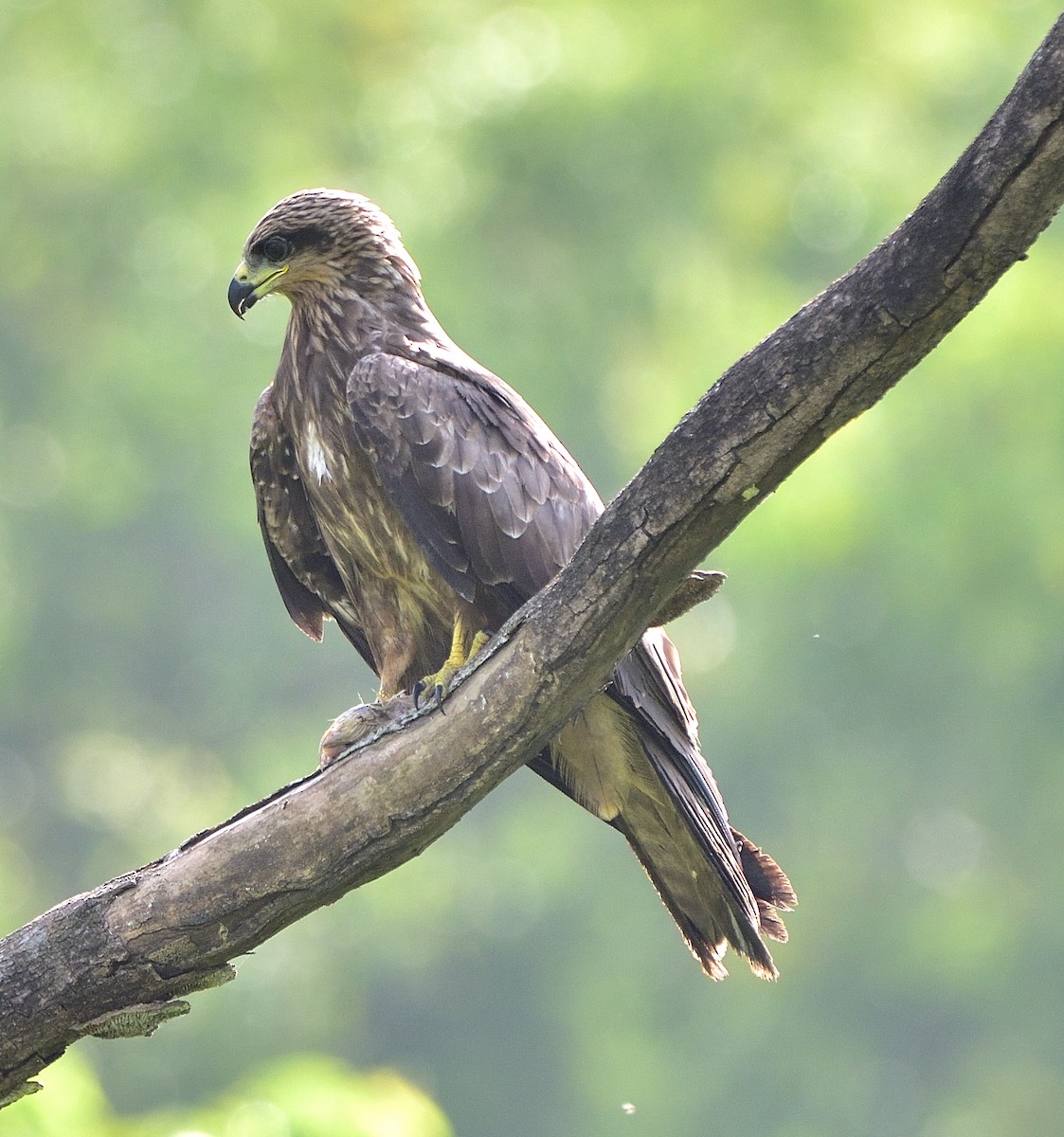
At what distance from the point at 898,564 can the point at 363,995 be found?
202 inches

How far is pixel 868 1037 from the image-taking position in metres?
13.5

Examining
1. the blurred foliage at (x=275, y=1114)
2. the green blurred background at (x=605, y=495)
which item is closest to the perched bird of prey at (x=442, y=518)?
the blurred foliage at (x=275, y=1114)

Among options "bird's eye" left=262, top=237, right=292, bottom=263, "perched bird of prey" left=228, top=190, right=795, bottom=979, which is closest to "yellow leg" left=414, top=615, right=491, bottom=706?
"perched bird of prey" left=228, top=190, right=795, bottom=979

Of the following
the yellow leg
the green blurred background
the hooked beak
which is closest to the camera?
the yellow leg

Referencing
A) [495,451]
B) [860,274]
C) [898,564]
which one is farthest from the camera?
[898,564]

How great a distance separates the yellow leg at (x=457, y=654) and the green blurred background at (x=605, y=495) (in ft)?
25.1

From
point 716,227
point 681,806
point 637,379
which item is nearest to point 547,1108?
point 637,379

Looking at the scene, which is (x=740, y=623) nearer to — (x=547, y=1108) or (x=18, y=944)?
(x=547, y=1108)

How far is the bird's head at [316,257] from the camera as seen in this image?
4992 millimetres

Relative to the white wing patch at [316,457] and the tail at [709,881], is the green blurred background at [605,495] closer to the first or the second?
the white wing patch at [316,457]

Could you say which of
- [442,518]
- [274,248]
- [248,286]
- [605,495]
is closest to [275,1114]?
[442,518]

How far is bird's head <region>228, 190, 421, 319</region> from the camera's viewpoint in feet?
16.4

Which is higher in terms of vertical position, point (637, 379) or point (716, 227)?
point (716, 227)

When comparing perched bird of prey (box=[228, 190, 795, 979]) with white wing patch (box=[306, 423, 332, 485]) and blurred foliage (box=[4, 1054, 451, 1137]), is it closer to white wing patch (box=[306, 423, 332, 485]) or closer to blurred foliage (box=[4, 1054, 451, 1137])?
white wing patch (box=[306, 423, 332, 485])
